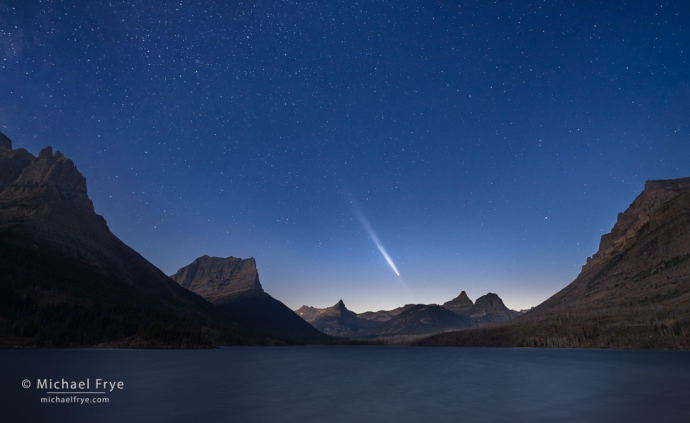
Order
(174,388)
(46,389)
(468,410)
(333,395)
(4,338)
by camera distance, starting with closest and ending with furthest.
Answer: (468,410) < (46,389) < (333,395) < (174,388) < (4,338)

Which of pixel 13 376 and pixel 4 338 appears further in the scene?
pixel 4 338

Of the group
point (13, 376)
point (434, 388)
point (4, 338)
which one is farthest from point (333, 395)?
point (4, 338)

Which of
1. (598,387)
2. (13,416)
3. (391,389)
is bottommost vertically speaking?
(598,387)

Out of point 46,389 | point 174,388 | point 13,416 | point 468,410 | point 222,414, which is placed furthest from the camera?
point 174,388

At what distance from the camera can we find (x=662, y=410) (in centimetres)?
3744

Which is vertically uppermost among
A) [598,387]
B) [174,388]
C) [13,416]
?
[13,416]

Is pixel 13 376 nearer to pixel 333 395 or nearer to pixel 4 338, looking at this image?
pixel 333 395

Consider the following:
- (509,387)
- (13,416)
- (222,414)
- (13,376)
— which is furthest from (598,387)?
(13,376)

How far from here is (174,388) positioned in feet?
184

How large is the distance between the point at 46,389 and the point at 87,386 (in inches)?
307

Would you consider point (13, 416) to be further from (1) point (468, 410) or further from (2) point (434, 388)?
(2) point (434, 388)

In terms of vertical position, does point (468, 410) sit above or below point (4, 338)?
below

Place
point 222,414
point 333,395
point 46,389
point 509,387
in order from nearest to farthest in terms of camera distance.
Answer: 1. point 222,414
2. point 46,389
3. point 333,395
4. point 509,387

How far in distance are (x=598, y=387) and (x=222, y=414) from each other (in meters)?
59.0
